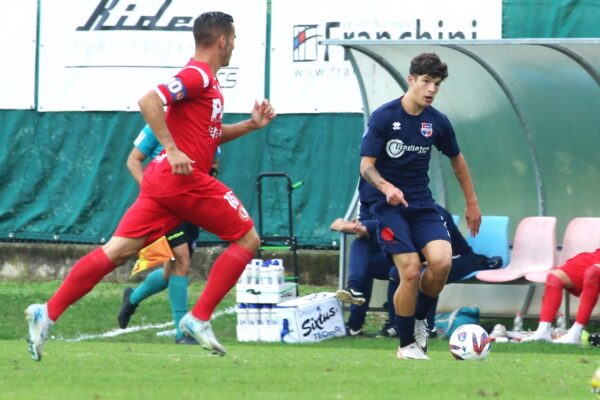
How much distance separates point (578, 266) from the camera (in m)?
13.4

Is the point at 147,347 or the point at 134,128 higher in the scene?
the point at 134,128

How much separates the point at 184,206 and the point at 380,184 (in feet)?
5.62

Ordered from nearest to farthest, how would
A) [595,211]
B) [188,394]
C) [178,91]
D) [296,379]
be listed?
[188,394] → [296,379] → [178,91] → [595,211]

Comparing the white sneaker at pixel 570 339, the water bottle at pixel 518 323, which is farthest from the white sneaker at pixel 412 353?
the water bottle at pixel 518 323

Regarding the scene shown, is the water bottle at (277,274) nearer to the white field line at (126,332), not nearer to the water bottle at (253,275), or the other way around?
the water bottle at (253,275)

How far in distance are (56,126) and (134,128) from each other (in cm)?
93

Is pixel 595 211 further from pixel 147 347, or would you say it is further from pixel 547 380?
pixel 547 380

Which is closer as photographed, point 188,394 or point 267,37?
point 188,394

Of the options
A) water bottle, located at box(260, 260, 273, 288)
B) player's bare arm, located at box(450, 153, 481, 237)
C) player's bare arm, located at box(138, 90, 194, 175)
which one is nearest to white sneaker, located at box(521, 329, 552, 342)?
water bottle, located at box(260, 260, 273, 288)

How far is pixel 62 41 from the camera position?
57.0ft

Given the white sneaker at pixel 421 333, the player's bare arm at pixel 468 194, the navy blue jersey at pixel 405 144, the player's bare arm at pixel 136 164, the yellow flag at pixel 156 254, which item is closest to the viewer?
the navy blue jersey at pixel 405 144

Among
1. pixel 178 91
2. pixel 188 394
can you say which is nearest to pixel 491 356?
pixel 178 91

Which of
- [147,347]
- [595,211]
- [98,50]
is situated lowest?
[147,347]

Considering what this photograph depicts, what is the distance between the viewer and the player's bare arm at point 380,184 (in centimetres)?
1012
